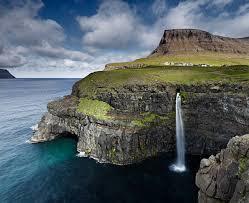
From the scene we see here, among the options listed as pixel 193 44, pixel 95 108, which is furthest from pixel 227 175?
pixel 193 44

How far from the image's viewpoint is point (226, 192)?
25.6 m

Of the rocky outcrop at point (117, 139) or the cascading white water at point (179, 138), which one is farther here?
the cascading white water at point (179, 138)

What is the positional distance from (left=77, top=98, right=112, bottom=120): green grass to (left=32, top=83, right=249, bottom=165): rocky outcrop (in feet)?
4.66

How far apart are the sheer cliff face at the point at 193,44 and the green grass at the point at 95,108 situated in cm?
10853

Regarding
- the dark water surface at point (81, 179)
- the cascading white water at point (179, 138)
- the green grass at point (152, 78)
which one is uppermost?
the green grass at point (152, 78)

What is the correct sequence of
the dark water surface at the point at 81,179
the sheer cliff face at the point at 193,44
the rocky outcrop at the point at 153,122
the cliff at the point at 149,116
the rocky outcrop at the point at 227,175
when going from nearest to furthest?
the rocky outcrop at the point at 227,175 < the dark water surface at the point at 81,179 < the rocky outcrop at the point at 153,122 < the cliff at the point at 149,116 < the sheer cliff face at the point at 193,44

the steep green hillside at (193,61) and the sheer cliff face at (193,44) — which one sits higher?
the sheer cliff face at (193,44)

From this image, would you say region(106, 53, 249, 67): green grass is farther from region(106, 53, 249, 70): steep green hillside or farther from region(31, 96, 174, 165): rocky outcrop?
region(31, 96, 174, 165): rocky outcrop

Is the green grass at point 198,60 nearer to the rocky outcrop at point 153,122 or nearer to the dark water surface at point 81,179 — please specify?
the rocky outcrop at point 153,122

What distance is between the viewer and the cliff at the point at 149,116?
56250mm

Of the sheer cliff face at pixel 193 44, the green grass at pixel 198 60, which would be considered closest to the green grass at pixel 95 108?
the green grass at pixel 198 60

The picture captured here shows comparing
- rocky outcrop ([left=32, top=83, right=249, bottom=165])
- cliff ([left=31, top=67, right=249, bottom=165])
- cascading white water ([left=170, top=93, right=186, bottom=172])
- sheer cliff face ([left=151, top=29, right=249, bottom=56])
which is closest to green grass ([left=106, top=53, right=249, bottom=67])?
sheer cliff face ([left=151, top=29, right=249, bottom=56])

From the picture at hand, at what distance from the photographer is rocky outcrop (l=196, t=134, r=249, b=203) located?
22.8 metres

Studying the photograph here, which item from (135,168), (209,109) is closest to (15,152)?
(135,168)
